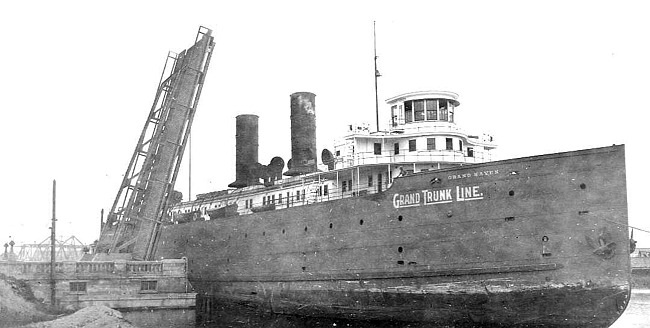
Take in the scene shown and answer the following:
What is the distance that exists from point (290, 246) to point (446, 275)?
7370mm

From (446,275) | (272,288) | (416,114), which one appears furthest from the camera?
(272,288)

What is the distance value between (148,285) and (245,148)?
12161 millimetres

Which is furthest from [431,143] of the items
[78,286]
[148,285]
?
[78,286]

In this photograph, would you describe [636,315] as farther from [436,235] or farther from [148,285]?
[148,285]

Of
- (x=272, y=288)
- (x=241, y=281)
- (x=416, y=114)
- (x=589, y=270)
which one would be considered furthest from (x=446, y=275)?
(x=241, y=281)

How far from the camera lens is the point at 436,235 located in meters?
19.6

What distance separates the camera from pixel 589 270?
17188mm

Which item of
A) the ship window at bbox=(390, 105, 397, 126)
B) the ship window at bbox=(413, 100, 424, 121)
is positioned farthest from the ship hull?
the ship window at bbox=(390, 105, 397, 126)

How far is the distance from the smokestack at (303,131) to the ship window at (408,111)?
279 inches

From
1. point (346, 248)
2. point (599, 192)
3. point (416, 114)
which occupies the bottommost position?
point (346, 248)

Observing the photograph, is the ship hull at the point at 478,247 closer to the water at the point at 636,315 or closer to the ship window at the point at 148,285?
the ship window at the point at 148,285

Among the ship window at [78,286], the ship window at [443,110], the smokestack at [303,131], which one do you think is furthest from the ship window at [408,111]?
the ship window at [78,286]

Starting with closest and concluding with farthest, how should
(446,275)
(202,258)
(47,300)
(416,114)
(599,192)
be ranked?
(599,192)
(446,275)
(47,300)
(416,114)
(202,258)

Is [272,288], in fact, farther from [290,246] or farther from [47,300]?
[47,300]
